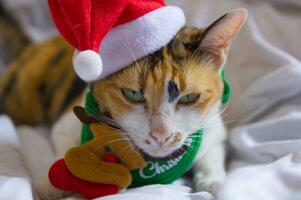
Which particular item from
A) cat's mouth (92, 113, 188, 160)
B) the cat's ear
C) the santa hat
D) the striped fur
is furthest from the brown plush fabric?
the striped fur

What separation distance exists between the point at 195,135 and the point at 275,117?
0.22m

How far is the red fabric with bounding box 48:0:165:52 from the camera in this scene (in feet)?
2.68

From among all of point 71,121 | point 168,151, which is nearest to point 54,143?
point 71,121

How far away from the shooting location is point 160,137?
34.0 inches

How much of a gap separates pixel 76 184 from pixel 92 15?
1.04 feet

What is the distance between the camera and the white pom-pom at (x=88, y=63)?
0.81 m

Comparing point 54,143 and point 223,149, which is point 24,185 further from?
point 223,149

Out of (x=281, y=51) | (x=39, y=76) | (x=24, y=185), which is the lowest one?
(x=39, y=76)

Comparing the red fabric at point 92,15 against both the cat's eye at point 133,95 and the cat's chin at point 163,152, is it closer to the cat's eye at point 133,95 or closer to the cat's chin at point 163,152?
the cat's eye at point 133,95

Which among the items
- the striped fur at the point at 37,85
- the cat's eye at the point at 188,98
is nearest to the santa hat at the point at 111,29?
the cat's eye at the point at 188,98

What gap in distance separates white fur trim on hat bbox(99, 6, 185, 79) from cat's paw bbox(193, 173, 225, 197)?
29cm

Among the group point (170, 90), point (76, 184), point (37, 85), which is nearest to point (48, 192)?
point (76, 184)

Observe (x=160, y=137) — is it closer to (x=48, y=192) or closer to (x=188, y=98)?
(x=188, y=98)

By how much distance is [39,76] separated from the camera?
1.44 metres
